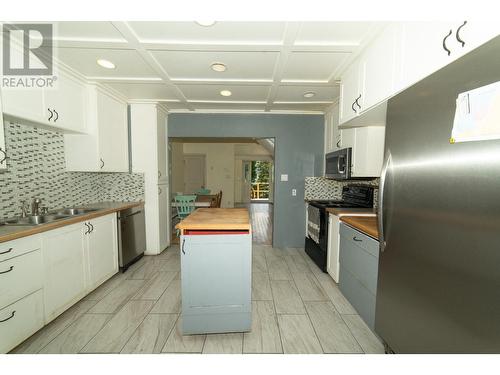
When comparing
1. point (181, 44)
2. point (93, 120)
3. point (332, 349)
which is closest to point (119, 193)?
point (93, 120)

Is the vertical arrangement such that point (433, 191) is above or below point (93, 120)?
below

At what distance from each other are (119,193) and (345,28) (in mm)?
3623

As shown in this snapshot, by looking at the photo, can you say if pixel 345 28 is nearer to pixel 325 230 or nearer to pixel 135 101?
pixel 325 230

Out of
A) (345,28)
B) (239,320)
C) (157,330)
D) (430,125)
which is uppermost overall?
(345,28)

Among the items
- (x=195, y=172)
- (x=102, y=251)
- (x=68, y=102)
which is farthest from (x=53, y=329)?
(x=195, y=172)

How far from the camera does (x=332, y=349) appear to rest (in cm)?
157

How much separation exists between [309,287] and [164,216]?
2.65 metres

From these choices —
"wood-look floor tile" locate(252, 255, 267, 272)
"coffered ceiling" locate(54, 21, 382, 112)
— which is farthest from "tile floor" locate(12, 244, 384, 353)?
"coffered ceiling" locate(54, 21, 382, 112)

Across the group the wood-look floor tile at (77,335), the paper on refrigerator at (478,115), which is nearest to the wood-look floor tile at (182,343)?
the wood-look floor tile at (77,335)

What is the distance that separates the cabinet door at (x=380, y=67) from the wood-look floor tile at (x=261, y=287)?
2.14 meters

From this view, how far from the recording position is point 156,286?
2479mm

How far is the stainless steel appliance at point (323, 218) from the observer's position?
9.18 ft

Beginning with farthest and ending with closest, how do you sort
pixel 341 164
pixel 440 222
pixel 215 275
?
pixel 341 164 < pixel 215 275 < pixel 440 222

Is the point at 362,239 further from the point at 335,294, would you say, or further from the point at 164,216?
the point at 164,216
